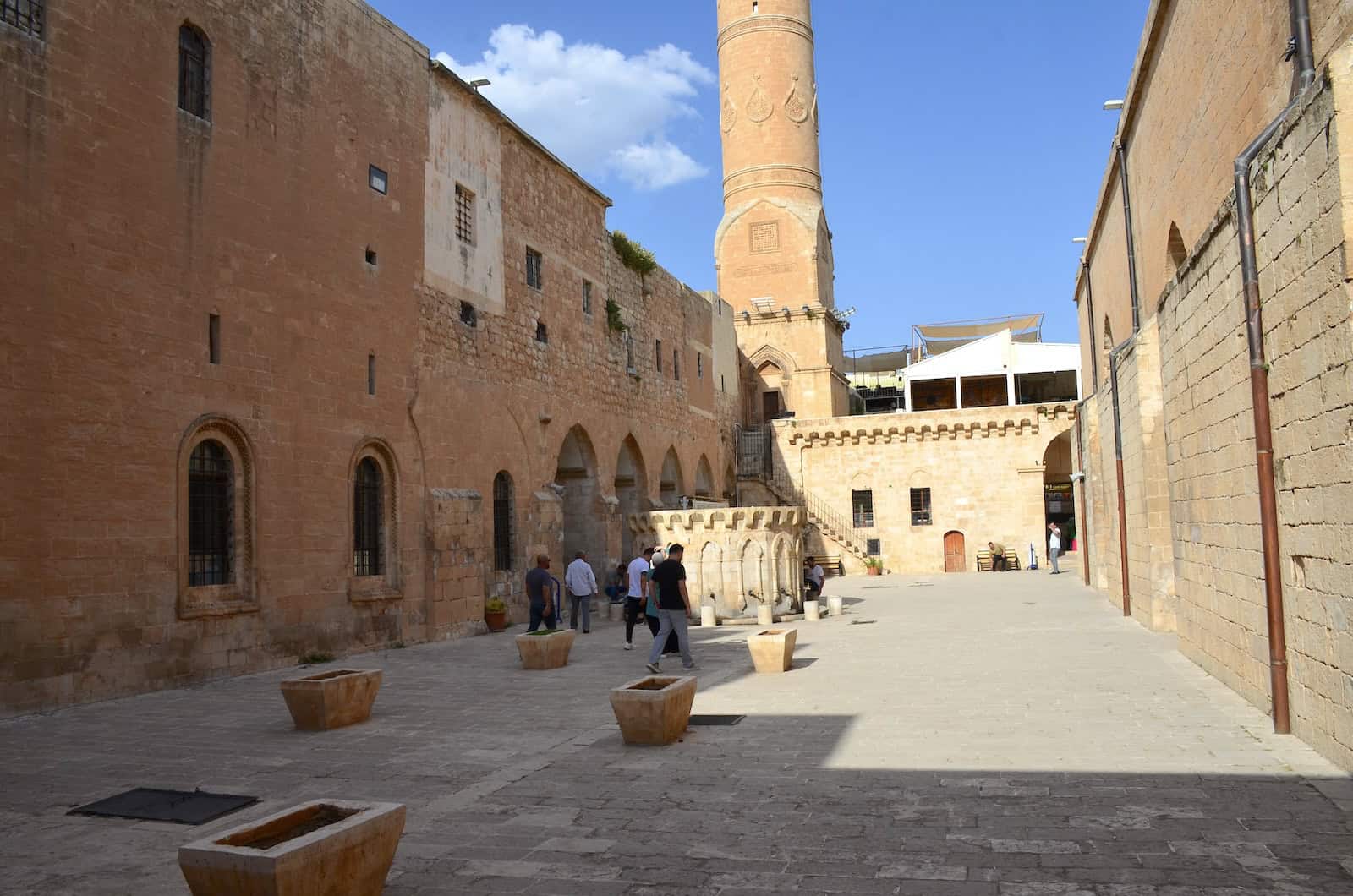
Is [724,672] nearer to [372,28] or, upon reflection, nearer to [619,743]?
[619,743]

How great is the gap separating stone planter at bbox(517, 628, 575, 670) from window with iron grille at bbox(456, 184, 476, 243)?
8441mm

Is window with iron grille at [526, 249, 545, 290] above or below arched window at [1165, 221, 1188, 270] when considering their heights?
above

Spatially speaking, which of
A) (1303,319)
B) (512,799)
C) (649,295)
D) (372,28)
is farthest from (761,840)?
(649,295)

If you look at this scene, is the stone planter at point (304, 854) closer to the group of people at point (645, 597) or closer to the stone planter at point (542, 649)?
the group of people at point (645, 597)

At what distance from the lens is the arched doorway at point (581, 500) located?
2222 centimetres

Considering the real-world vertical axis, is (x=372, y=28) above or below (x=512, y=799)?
above

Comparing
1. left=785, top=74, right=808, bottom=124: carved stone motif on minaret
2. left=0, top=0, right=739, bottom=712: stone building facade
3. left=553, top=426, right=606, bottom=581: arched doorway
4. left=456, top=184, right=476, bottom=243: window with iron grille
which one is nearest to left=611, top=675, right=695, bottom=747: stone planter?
left=0, top=0, right=739, bottom=712: stone building facade

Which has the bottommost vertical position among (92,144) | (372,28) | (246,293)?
(246,293)

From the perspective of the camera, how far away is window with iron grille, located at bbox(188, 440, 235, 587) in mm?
11570

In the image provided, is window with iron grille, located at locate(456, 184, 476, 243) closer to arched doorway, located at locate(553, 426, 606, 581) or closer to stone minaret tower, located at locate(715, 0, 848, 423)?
arched doorway, located at locate(553, 426, 606, 581)

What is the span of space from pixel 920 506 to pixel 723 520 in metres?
16.7

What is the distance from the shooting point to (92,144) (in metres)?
10.4

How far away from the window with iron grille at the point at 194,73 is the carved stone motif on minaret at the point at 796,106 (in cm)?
2789

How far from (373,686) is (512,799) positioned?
338 centimetres
